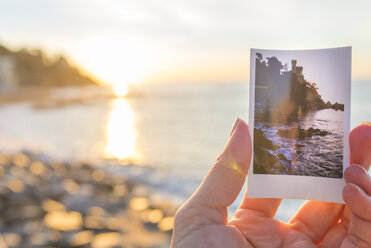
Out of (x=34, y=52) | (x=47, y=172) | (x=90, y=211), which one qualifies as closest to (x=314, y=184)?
(x=90, y=211)

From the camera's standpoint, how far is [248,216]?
129cm

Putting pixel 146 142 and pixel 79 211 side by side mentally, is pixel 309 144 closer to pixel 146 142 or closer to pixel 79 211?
pixel 79 211

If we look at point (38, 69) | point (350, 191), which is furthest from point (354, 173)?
point (38, 69)

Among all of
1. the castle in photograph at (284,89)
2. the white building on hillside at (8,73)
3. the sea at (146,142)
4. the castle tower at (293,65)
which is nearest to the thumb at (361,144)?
the castle in photograph at (284,89)

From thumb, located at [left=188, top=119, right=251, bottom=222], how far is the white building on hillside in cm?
3807

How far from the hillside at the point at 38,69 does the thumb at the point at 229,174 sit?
43.4 metres

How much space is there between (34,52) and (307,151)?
162 feet

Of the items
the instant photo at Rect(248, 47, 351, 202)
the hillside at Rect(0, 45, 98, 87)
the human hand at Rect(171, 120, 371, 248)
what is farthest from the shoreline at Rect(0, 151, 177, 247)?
the hillside at Rect(0, 45, 98, 87)

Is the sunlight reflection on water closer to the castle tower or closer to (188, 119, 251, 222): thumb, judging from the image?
(188, 119, 251, 222): thumb

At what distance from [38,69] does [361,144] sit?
4949 cm

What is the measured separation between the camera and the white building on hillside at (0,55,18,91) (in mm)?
36191

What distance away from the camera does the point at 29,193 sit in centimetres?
489

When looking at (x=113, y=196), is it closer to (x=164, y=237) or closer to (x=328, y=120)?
(x=164, y=237)

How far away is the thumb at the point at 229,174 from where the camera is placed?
1.19 m
